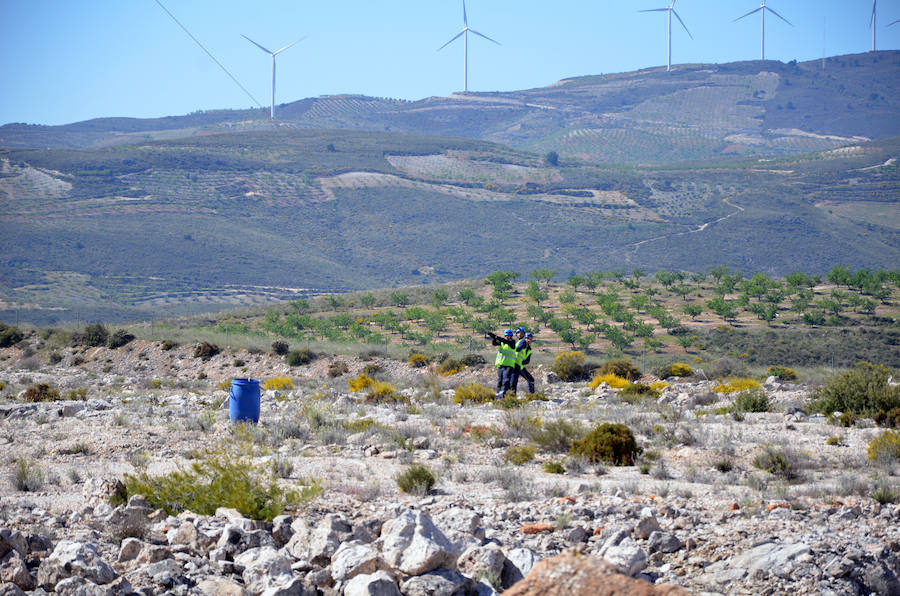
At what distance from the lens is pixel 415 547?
6.16 meters

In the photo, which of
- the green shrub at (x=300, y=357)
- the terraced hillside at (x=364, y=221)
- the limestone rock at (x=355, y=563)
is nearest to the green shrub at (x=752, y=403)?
the limestone rock at (x=355, y=563)

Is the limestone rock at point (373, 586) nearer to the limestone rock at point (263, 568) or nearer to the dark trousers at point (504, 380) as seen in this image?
the limestone rock at point (263, 568)

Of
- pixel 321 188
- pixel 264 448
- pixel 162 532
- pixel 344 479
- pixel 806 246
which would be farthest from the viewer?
pixel 321 188

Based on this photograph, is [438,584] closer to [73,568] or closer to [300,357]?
[73,568]

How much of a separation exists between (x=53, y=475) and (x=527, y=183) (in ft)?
466

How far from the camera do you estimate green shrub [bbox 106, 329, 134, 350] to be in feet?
123

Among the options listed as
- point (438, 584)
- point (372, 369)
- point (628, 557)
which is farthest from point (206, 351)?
point (438, 584)

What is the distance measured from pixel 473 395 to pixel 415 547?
1400cm

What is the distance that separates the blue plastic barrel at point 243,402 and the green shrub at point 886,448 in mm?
9814

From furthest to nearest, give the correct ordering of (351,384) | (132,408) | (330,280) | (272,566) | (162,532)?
(330,280), (351,384), (132,408), (162,532), (272,566)

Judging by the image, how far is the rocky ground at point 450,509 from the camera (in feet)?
20.4

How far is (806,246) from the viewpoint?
110 metres

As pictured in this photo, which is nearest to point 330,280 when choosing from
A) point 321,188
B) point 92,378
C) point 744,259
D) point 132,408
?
point 321,188

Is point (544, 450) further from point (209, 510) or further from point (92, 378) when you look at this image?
point (92, 378)
